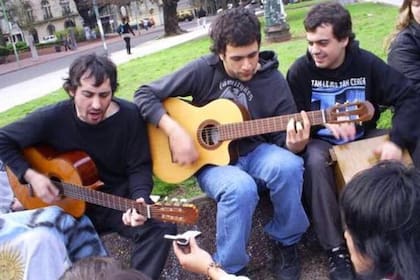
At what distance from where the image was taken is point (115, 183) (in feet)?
10.6

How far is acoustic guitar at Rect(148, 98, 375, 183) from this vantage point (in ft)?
9.69

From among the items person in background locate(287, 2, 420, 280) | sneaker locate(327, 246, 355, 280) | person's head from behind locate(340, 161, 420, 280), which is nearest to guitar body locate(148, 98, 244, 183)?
person in background locate(287, 2, 420, 280)

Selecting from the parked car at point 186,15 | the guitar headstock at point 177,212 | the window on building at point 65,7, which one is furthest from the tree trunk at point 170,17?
the window on building at point 65,7

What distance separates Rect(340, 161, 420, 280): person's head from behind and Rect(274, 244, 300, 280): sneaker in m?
1.34

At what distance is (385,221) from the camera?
5.82ft

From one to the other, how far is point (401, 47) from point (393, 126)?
738 millimetres

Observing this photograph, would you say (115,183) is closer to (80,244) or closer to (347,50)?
(80,244)

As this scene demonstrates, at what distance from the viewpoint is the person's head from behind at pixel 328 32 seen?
3.28 meters

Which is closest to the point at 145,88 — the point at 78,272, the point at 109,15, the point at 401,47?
the point at 401,47

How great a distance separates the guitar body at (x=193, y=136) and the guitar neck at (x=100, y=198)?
45 centimetres

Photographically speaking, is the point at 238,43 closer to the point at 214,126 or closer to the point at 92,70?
the point at 214,126

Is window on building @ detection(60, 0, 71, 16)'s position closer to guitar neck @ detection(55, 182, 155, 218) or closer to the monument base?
the monument base

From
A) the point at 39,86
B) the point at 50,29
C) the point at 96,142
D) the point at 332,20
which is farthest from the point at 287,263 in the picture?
the point at 50,29

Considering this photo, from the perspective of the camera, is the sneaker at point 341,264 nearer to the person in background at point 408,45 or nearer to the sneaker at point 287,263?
the sneaker at point 287,263
